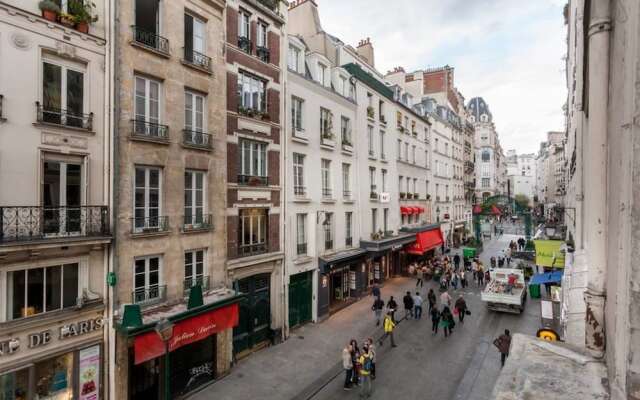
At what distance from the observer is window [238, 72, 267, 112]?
1526 cm

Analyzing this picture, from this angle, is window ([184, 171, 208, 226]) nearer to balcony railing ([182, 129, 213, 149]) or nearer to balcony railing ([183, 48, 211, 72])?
balcony railing ([182, 129, 213, 149])

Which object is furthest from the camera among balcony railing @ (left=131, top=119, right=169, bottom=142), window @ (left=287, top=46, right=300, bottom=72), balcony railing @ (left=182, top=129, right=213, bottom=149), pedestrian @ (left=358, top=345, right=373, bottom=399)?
window @ (left=287, top=46, right=300, bottom=72)

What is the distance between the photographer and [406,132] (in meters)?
31.0

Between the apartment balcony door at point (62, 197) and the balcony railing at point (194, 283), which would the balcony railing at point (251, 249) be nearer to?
the balcony railing at point (194, 283)

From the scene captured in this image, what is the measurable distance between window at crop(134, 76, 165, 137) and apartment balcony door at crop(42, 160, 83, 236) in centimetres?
228

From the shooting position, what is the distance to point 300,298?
711 inches

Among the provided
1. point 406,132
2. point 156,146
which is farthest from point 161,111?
point 406,132

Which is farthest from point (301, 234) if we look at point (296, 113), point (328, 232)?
point (296, 113)

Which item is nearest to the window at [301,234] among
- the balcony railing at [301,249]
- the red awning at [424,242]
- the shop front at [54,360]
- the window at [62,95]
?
the balcony railing at [301,249]

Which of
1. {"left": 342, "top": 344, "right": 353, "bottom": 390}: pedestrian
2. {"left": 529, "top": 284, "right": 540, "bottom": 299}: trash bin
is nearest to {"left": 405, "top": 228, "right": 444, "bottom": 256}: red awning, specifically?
{"left": 529, "top": 284, "right": 540, "bottom": 299}: trash bin

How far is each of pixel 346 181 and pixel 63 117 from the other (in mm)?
15957

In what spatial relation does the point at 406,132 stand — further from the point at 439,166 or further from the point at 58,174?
the point at 58,174

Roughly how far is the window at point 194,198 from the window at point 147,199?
1.11m

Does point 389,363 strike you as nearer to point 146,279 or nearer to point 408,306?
point 408,306
